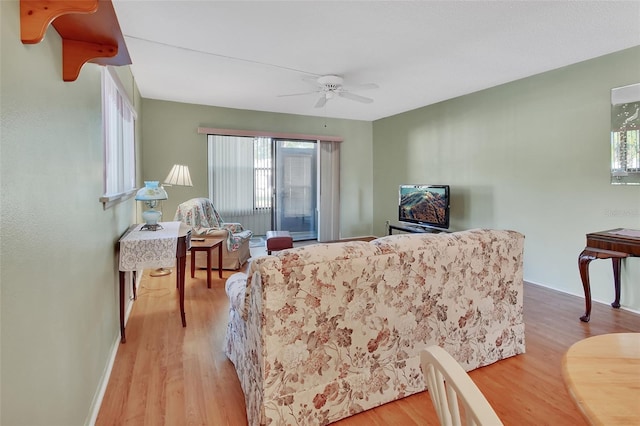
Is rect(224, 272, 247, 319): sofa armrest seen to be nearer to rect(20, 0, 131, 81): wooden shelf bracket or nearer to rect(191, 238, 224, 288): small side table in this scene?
rect(20, 0, 131, 81): wooden shelf bracket

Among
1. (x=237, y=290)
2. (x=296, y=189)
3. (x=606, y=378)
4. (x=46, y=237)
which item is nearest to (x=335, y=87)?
(x=296, y=189)

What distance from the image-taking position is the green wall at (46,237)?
86 cm

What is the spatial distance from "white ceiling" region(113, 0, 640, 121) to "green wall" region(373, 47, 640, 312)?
0.26 meters

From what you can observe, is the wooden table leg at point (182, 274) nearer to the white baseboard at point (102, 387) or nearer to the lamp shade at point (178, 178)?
the white baseboard at point (102, 387)

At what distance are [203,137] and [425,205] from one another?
12.3ft

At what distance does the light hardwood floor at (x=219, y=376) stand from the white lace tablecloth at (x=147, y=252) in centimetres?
60

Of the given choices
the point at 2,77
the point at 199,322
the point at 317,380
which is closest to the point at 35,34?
the point at 2,77

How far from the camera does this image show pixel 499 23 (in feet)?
8.45

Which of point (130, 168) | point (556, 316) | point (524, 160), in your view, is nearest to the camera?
point (556, 316)

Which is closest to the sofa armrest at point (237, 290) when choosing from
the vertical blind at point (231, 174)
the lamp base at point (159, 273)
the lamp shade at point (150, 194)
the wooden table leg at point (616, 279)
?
the lamp shade at point (150, 194)

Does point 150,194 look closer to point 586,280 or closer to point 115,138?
point 115,138

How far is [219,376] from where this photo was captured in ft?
6.72

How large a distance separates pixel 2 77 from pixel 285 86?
3.66m

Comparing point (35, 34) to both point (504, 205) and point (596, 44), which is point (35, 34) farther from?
point (504, 205)
